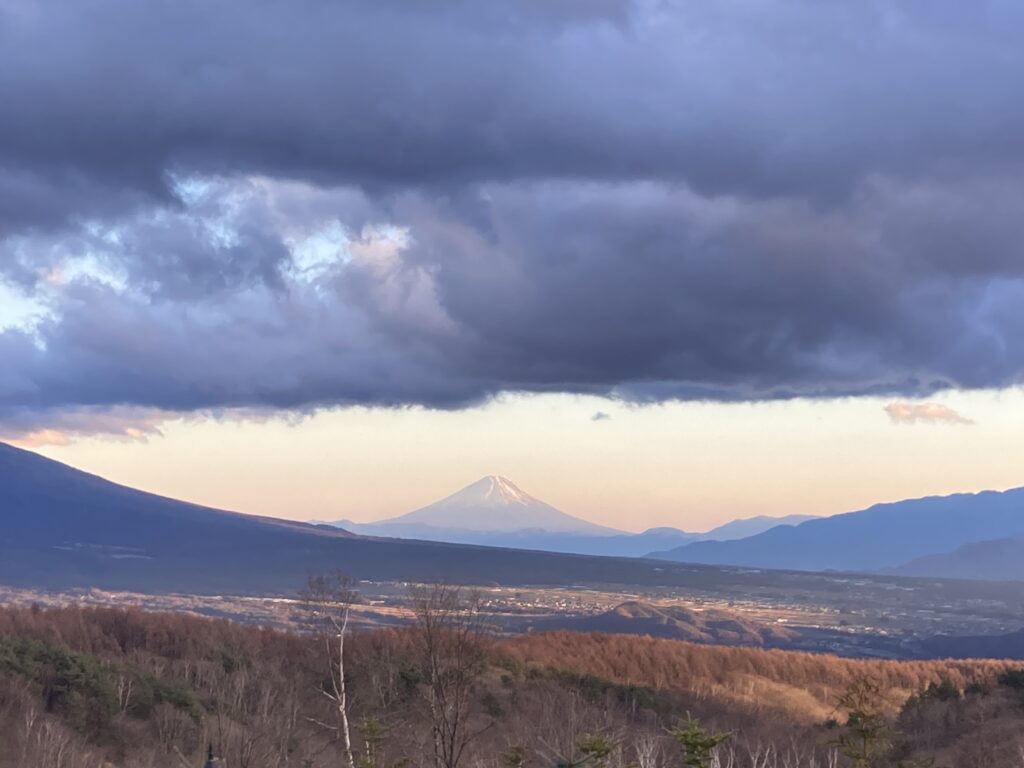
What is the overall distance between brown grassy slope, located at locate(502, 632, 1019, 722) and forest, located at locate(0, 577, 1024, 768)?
0.30 meters

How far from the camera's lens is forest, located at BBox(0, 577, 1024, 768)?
45625 millimetres

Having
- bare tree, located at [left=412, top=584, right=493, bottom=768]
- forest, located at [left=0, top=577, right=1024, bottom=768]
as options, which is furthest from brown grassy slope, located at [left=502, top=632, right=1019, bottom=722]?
bare tree, located at [left=412, top=584, right=493, bottom=768]

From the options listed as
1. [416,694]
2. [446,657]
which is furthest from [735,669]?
[446,657]

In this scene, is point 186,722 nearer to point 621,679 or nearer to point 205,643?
point 205,643

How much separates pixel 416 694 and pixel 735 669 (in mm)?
45473

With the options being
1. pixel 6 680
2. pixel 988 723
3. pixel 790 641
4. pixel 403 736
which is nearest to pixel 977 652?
pixel 790 641

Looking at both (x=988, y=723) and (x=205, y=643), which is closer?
(x=988, y=723)

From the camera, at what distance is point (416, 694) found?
82938 millimetres

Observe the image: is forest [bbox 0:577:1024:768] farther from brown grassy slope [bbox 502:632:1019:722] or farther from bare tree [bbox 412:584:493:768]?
brown grassy slope [bbox 502:632:1019:722]

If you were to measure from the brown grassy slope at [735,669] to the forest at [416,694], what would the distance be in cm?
30

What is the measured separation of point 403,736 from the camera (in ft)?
220

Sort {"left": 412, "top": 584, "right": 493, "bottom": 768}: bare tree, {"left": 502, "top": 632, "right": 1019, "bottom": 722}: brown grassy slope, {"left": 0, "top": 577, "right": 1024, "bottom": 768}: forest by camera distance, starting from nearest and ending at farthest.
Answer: {"left": 412, "top": 584, "right": 493, "bottom": 768}: bare tree → {"left": 0, "top": 577, "right": 1024, "bottom": 768}: forest → {"left": 502, "top": 632, "right": 1019, "bottom": 722}: brown grassy slope

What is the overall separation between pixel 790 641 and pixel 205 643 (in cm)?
11110

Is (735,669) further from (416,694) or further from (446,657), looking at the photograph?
(446,657)
